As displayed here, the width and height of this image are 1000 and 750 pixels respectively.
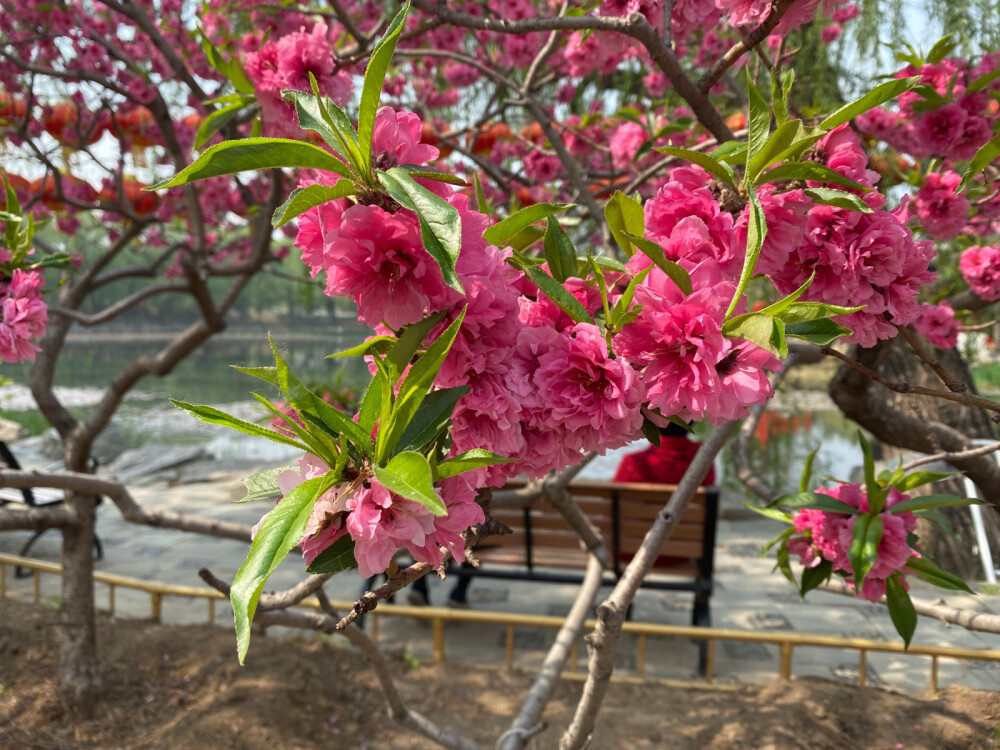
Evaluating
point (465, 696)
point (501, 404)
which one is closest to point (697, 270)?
point (501, 404)

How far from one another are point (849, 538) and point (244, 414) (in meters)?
18.3

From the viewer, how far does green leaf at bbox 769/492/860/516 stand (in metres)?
1.44

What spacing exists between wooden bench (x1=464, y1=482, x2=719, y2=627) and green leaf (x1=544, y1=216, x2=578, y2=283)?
251 cm

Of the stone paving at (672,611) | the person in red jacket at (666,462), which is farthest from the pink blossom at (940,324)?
the person in red jacket at (666,462)

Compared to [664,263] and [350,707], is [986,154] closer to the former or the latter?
[664,263]

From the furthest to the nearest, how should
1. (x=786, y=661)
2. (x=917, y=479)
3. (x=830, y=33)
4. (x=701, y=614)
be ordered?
(x=830, y=33) → (x=701, y=614) → (x=786, y=661) → (x=917, y=479)

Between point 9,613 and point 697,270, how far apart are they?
4.21 m

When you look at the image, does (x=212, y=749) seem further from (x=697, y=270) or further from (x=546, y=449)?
(x=697, y=270)

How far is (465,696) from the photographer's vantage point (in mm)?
2838

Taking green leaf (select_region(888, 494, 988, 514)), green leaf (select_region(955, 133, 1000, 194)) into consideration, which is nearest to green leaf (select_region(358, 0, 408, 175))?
green leaf (select_region(955, 133, 1000, 194))

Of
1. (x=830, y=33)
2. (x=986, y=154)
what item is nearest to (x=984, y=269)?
(x=986, y=154)

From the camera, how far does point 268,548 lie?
50 centimetres

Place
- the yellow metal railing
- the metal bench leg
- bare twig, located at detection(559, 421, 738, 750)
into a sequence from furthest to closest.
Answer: the metal bench leg < the yellow metal railing < bare twig, located at detection(559, 421, 738, 750)

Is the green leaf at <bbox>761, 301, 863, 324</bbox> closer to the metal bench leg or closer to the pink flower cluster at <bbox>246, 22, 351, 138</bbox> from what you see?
the pink flower cluster at <bbox>246, 22, 351, 138</bbox>
